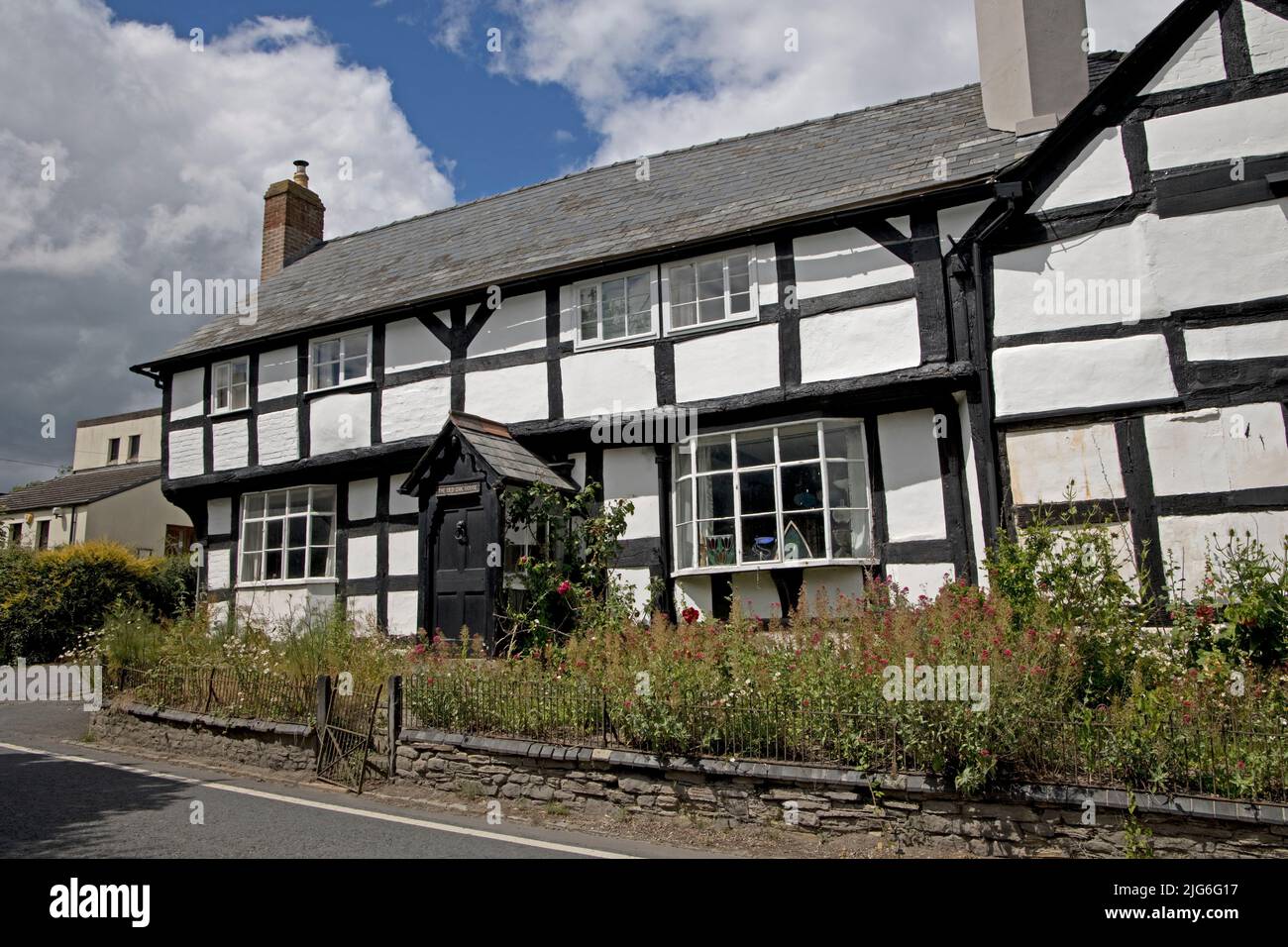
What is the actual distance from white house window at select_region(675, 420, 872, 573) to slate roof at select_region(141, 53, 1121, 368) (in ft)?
9.53

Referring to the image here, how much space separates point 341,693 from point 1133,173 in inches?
407

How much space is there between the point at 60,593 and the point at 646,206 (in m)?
13.9

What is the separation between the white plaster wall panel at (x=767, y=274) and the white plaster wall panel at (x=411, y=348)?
5308mm

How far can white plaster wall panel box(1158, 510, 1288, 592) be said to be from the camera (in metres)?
8.63

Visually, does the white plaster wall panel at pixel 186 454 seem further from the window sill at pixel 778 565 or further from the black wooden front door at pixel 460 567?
the window sill at pixel 778 565

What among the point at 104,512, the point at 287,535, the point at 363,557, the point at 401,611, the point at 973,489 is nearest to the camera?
the point at 973,489

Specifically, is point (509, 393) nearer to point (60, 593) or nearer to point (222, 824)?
point (222, 824)

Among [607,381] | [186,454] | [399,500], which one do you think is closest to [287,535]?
[399,500]

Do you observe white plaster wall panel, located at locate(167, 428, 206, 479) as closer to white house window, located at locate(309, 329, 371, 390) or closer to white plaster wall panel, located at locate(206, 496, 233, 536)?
white plaster wall panel, located at locate(206, 496, 233, 536)

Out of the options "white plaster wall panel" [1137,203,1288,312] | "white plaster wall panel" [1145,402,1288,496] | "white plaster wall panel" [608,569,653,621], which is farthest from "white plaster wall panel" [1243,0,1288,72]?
"white plaster wall panel" [608,569,653,621]

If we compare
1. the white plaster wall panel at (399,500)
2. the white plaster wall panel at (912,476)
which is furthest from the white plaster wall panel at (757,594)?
the white plaster wall panel at (399,500)

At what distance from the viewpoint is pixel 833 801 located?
676cm

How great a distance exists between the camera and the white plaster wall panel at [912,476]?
35.5 feet
